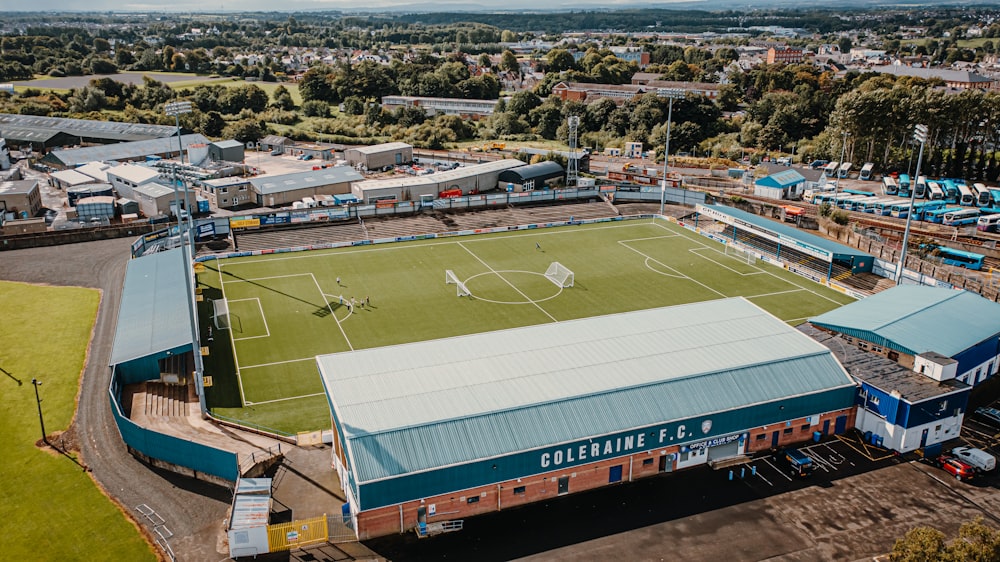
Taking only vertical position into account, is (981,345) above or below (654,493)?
above

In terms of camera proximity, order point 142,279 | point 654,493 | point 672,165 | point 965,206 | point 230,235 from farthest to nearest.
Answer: point 672,165
point 965,206
point 230,235
point 142,279
point 654,493

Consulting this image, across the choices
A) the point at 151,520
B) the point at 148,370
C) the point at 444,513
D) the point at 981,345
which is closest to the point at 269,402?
the point at 148,370

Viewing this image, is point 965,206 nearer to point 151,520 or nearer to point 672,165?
point 672,165

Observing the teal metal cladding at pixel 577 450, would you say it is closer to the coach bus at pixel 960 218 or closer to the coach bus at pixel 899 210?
the coach bus at pixel 960 218

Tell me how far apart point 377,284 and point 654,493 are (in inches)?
1423

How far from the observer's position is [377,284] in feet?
211

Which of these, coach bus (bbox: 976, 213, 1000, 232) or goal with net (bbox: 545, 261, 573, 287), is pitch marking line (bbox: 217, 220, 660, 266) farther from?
coach bus (bbox: 976, 213, 1000, 232)

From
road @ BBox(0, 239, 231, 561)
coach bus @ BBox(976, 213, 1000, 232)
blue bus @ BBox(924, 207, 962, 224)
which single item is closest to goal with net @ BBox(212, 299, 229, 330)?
road @ BBox(0, 239, 231, 561)

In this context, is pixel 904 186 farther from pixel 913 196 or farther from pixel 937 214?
pixel 913 196

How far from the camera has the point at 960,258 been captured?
70562 millimetres

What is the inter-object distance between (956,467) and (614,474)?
58.4ft

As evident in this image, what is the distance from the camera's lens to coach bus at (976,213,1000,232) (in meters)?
80.2

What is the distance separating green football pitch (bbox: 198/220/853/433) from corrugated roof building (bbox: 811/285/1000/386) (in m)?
9.34

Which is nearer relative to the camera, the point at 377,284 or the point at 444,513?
the point at 444,513
